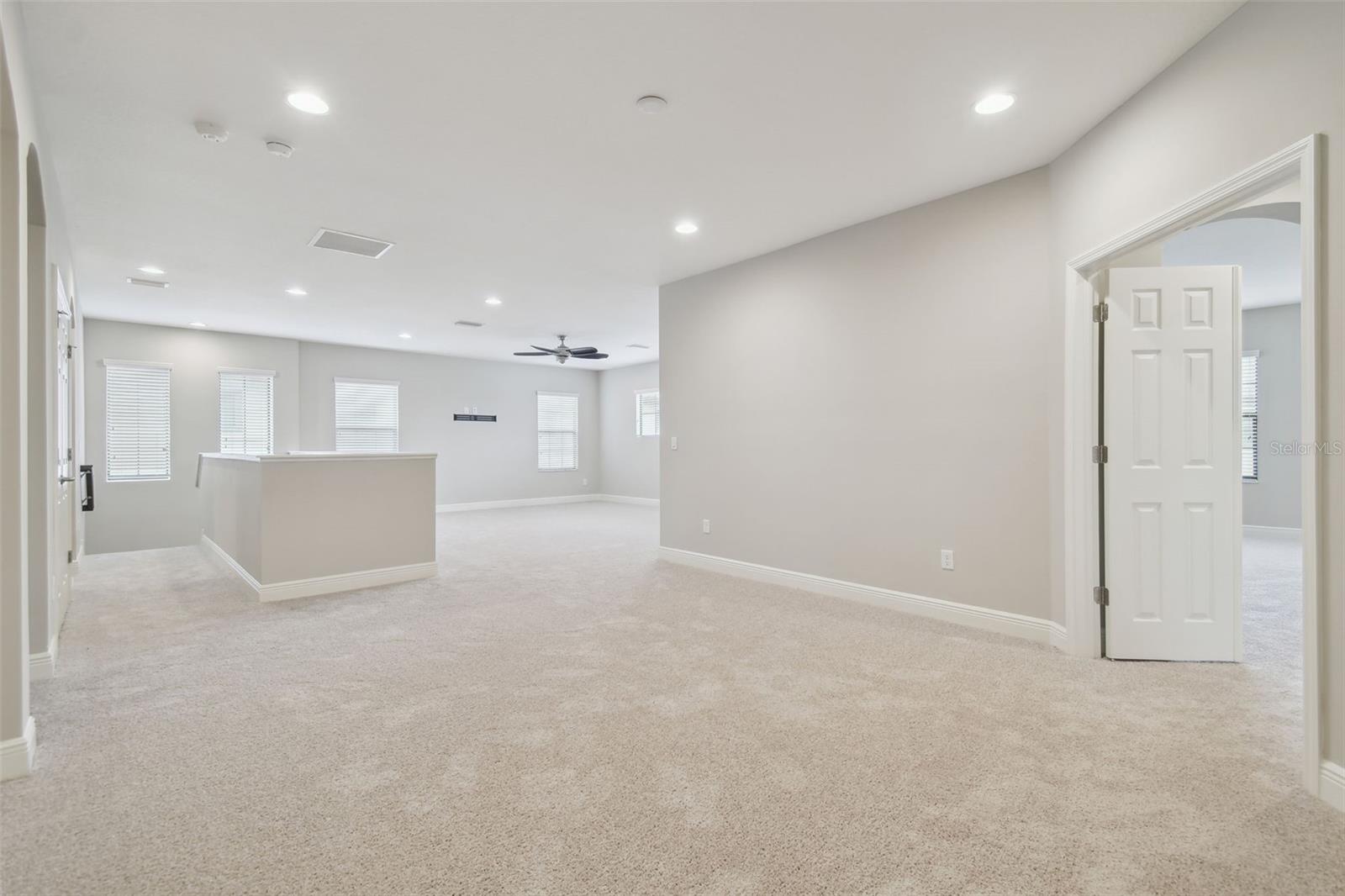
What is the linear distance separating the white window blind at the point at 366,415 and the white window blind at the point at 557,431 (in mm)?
2662

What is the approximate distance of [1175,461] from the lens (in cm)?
320

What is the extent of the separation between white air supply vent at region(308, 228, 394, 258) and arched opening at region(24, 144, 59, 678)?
171 cm

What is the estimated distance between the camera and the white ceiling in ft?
7.55

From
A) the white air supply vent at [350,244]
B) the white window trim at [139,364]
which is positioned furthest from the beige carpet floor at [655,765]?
the white window trim at [139,364]

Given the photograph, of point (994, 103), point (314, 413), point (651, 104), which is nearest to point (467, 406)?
point (314, 413)

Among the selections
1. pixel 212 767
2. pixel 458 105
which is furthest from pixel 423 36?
pixel 212 767

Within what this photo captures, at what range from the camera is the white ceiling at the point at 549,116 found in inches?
90.6

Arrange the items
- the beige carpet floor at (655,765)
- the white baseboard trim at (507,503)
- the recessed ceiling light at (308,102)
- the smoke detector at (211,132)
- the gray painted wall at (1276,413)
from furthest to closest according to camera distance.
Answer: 1. the white baseboard trim at (507,503)
2. the gray painted wall at (1276,413)
3. the smoke detector at (211,132)
4. the recessed ceiling light at (308,102)
5. the beige carpet floor at (655,765)

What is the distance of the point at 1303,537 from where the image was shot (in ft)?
6.52

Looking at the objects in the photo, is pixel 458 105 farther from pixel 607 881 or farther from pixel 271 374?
pixel 271 374

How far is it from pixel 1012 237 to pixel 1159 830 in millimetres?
3045

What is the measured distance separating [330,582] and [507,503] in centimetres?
648

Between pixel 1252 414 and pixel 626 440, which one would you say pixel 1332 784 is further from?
pixel 626 440

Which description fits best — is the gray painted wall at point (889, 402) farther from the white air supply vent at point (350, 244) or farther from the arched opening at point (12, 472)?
the arched opening at point (12, 472)
